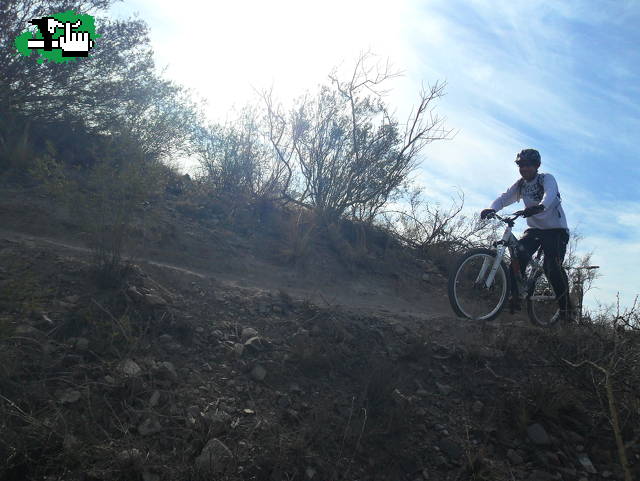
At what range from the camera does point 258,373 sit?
11.2ft

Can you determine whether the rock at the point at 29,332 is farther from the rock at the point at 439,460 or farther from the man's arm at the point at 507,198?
the man's arm at the point at 507,198

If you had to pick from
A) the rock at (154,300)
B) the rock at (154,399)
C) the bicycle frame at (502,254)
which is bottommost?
the rock at (154,399)

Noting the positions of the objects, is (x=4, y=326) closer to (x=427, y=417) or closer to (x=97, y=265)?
(x=97, y=265)

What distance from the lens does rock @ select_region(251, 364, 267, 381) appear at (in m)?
3.39

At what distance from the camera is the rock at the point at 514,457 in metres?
3.12

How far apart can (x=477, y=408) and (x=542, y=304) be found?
2808mm

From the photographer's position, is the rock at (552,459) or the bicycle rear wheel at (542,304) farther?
the bicycle rear wheel at (542,304)

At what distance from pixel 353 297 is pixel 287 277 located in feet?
2.96

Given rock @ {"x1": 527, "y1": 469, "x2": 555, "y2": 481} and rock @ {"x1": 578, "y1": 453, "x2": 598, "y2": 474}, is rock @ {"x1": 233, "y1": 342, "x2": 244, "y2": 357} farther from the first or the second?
rock @ {"x1": 578, "y1": 453, "x2": 598, "y2": 474}

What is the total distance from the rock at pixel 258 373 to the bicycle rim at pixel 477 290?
2515 mm

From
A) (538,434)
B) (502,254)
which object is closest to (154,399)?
(538,434)

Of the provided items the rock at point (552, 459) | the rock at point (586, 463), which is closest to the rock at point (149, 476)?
the rock at point (552, 459)

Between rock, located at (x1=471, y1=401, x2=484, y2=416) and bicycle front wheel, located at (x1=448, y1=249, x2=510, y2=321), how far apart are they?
1726 mm

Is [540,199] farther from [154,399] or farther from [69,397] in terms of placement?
[69,397]
